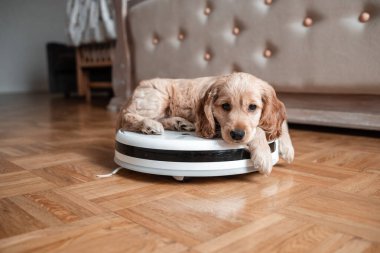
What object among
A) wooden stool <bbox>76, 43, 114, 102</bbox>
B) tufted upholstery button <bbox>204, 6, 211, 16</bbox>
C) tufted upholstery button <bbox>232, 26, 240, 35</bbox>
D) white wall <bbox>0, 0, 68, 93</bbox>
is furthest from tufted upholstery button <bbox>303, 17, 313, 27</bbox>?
white wall <bbox>0, 0, 68, 93</bbox>

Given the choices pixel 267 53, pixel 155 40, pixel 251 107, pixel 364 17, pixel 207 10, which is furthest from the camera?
pixel 155 40

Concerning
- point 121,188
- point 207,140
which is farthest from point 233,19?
point 121,188

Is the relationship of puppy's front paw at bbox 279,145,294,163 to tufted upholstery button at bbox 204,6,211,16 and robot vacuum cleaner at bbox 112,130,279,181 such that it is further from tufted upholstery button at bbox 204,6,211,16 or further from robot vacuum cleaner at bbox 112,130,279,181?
tufted upholstery button at bbox 204,6,211,16

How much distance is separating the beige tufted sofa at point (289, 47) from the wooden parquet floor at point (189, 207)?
44 centimetres

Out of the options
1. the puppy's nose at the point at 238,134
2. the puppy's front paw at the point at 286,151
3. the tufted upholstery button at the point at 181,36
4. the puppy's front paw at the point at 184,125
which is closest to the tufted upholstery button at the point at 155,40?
the tufted upholstery button at the point at 181,36

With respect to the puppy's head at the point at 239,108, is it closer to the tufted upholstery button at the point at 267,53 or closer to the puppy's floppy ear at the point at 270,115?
the puppy's floppy ear at the point at 270,115

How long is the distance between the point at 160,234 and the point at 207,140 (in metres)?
0.49

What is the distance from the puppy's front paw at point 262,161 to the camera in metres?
1.26

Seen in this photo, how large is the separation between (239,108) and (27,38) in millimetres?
7716

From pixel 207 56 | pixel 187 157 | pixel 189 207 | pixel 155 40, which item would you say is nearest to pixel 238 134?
pixel 187 157

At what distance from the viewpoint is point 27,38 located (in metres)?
7.90

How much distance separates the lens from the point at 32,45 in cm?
798

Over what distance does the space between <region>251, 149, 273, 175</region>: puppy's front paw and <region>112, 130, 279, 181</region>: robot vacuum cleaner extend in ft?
0.09

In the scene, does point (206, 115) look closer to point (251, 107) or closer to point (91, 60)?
point (251, 107)
